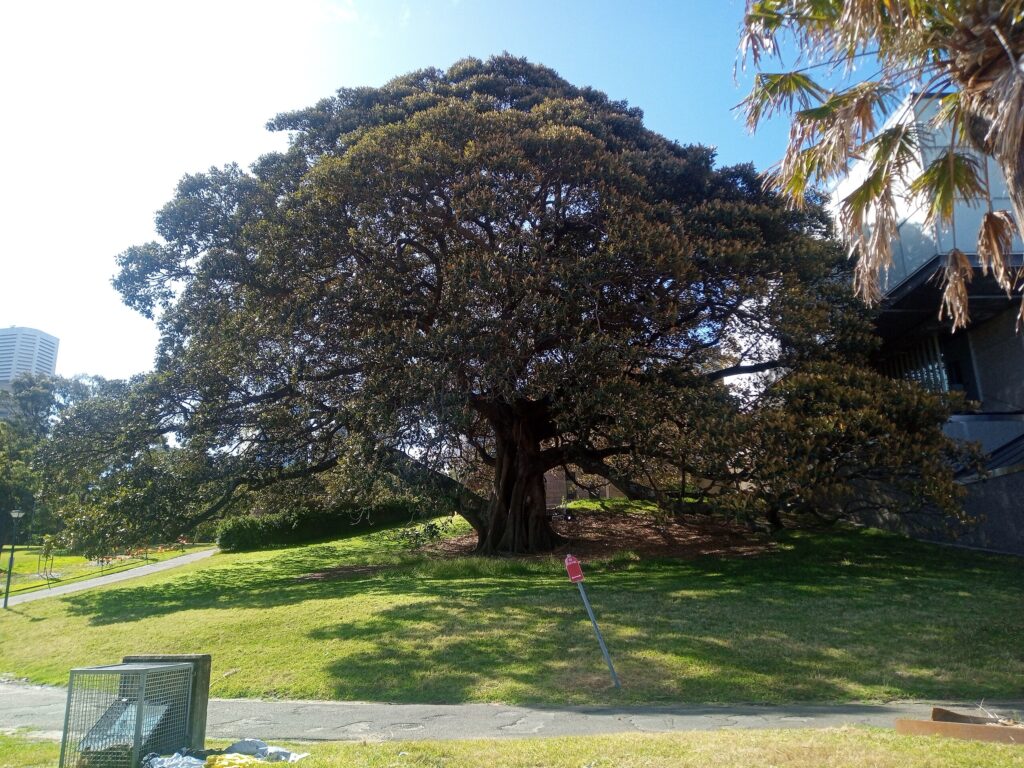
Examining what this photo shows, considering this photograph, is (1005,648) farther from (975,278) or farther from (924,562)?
(975,278)

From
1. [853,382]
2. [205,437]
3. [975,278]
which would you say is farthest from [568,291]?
[205,437]

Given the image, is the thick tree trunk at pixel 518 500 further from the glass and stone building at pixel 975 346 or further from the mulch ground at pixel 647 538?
the glass and stone building at pixel 975 346

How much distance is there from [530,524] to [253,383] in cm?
782

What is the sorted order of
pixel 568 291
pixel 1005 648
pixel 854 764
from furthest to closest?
pixel 568 291
pixel 1005 648
pixel 854 764

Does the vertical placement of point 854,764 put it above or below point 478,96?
below

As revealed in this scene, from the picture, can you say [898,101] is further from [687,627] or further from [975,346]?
[975,346]

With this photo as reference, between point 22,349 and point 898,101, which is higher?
point 22,349

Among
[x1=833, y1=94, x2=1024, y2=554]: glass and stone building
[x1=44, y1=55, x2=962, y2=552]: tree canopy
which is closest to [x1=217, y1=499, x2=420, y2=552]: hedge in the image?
[x1=44, y1=55, x2=962, y2=552]: tree canopy

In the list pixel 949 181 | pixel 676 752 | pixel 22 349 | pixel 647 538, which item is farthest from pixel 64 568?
pixel 22 349

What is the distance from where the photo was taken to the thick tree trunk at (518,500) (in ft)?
62.3

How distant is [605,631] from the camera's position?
32.4 ft

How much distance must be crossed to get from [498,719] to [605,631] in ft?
10.7

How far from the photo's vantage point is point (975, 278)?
13.9 m

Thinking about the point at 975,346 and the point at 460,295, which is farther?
the point at 975,346
